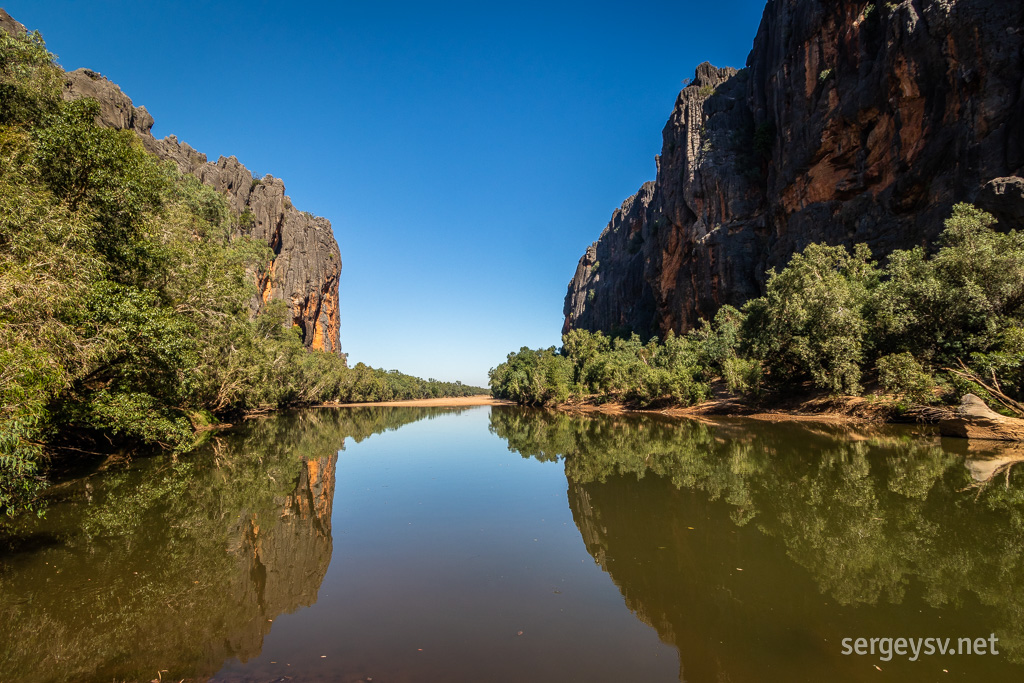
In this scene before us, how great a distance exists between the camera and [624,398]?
169ft

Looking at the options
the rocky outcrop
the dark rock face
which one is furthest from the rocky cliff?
the rocky outcrop

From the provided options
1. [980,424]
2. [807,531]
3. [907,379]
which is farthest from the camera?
[907,379]

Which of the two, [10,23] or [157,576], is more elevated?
[10,23]

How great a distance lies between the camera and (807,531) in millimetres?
→ 7891

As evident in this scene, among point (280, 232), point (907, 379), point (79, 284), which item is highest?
point (280, 232)

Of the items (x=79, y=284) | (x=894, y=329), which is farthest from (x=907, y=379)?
(x=79, y=284)

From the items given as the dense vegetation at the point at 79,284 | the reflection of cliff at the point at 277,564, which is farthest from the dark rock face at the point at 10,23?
the reflection of cliff at the point at 277,564

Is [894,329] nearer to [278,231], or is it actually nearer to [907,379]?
[907,379]

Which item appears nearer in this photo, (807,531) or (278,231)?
(807,531)

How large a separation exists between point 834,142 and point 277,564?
178 ft

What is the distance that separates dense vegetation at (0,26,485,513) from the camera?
7941 millimetres

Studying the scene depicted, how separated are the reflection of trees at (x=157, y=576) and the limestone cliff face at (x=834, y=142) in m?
37.8

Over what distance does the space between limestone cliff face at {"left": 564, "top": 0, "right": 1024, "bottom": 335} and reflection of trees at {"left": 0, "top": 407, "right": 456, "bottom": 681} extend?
37.8m

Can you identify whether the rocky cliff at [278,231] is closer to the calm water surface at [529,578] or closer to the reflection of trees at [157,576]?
the reflection of trees at [157,576]
